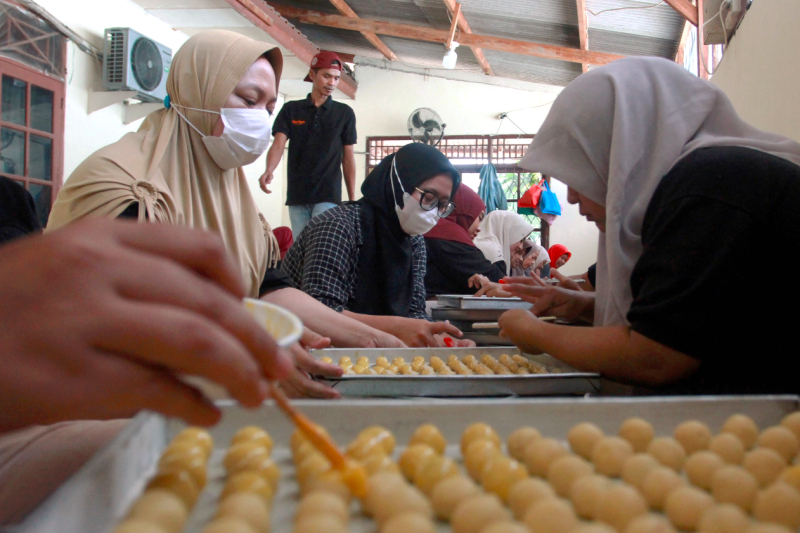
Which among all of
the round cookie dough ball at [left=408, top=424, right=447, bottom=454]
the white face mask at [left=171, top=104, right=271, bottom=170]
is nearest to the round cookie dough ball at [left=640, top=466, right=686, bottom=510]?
the round cookie dough ball at [left=408, top=424, right=447, bottom=454]

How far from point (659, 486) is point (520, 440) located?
6.7 inches

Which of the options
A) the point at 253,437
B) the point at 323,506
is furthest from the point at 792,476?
the point at 253,437

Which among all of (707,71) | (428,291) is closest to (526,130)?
(707,71)

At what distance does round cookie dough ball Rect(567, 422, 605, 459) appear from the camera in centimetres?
73

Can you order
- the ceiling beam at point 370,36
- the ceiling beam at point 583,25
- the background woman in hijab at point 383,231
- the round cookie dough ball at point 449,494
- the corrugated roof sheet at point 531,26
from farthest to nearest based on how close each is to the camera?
1. the ceiling beam at point 370,36
2. the corrugated roof sheet at point 531,26
3. the ceiling beam at point 583,25
4. the background woman in hijab at point 383,231
5. the round cookie dough ball at point 449,494

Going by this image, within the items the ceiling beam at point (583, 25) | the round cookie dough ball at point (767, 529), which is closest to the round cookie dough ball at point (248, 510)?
the round cookie dough ball at point (767, 529)

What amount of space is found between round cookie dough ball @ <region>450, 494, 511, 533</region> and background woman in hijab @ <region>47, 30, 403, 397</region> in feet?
3.97

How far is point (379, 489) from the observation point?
58 centimetres

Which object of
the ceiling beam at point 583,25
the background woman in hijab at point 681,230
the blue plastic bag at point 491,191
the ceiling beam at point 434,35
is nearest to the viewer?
the background woman in hijab at point 681,230

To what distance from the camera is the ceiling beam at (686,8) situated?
4344 mm

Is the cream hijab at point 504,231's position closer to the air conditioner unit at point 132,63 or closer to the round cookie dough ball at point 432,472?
the air conditioner unit at point 132,63

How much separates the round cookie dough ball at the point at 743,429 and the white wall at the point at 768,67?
1868 mm

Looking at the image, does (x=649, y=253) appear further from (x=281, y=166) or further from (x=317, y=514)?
(x=281, y=166)

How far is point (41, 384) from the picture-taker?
38cm
